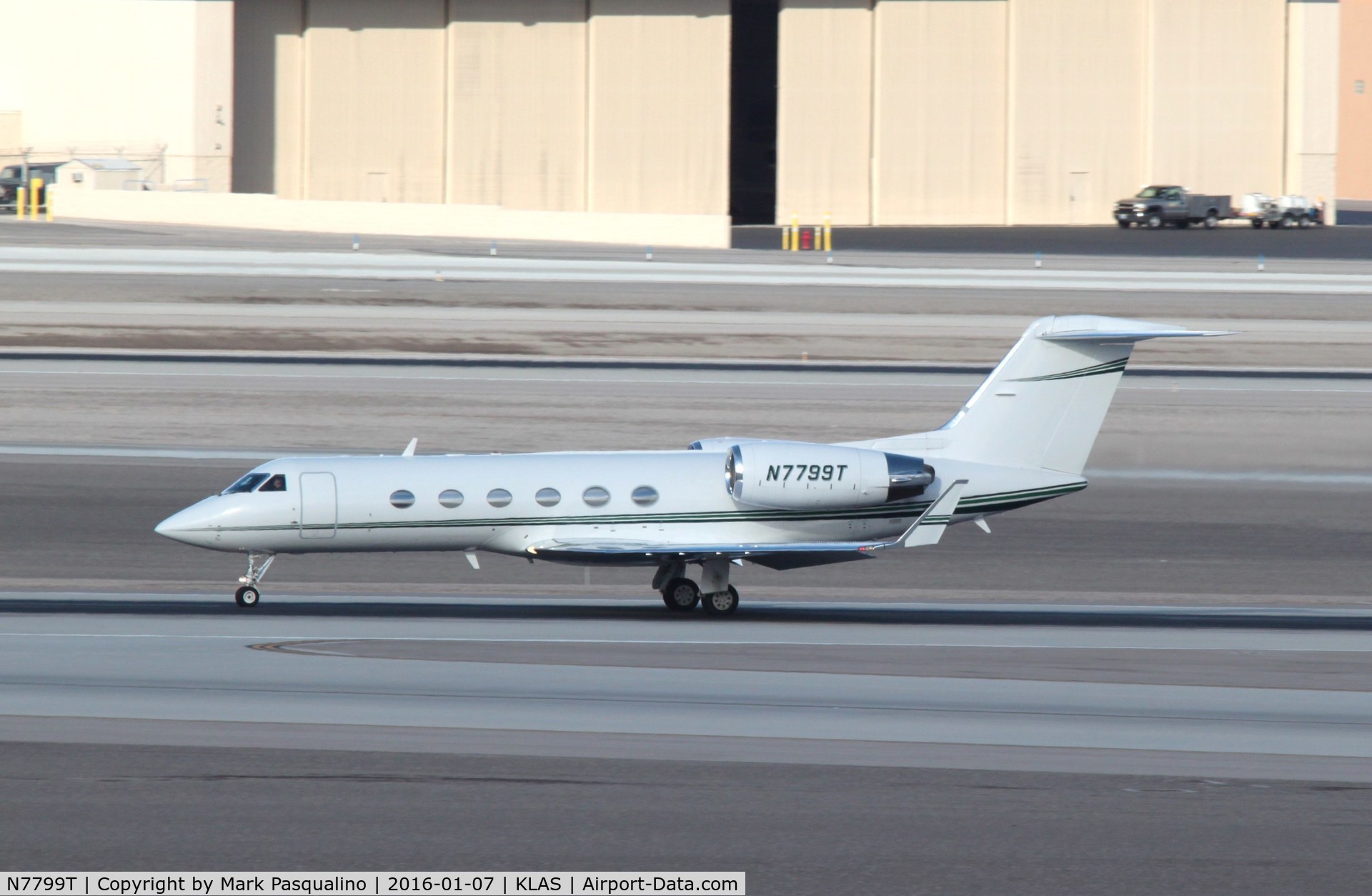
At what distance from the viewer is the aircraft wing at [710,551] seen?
21234 millimetres

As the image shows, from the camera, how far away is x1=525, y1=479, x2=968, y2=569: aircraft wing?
836 inches

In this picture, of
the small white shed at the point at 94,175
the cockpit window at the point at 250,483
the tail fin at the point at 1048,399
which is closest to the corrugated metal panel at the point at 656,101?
the small white shed at the point at 94,175

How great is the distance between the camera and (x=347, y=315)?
47281mm

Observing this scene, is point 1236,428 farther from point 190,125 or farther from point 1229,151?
point 190,125

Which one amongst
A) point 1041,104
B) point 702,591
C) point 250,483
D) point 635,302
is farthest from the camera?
point 1041,104

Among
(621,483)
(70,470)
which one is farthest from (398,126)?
(621,483)

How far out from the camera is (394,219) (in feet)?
210

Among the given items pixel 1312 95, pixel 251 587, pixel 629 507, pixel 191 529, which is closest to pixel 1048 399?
pixel 629 507

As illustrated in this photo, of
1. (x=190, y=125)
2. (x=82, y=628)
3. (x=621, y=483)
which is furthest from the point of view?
(x=190, y=125)

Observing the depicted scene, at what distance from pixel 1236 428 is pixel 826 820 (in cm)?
2874

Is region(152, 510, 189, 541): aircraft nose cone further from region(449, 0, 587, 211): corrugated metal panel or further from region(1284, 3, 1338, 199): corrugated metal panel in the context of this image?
region(1284, 3, 1338, 199): corrugated metal panel
